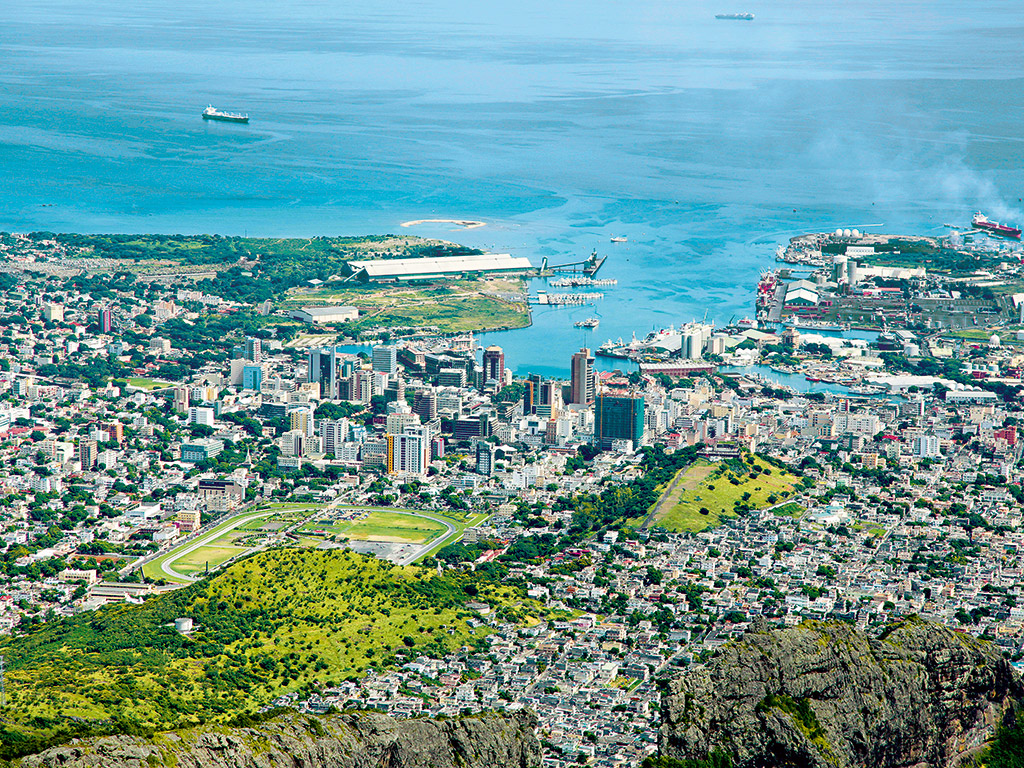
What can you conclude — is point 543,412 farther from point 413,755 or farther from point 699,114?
point 699,114

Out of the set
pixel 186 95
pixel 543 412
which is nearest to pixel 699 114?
pixel 186 95

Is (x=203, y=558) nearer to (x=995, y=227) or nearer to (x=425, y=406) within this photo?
(x=425, y=406)

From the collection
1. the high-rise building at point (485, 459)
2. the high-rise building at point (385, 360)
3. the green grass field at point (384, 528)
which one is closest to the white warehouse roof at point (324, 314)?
the high-rise building at point (385, 360)

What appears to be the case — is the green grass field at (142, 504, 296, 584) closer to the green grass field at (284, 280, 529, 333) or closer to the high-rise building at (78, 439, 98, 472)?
the high-rise building at (78, 439, 98, 472)

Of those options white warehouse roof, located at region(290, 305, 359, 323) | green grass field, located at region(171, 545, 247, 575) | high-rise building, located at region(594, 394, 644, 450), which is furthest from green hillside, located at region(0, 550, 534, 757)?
white warehouse roof, located at region(290, 305, 359, 323)

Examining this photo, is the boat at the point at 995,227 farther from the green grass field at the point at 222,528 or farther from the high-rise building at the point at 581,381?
the green grass field at the point at 222,528
